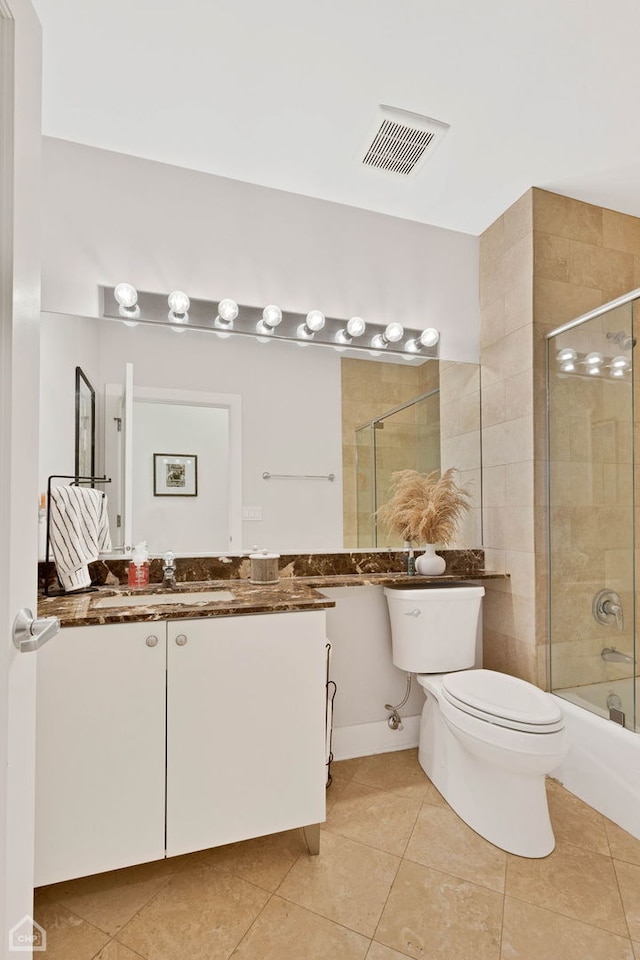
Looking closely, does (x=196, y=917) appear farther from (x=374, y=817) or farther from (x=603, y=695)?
(x=603, y=695)

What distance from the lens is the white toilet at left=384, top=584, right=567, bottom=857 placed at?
60.4 inches

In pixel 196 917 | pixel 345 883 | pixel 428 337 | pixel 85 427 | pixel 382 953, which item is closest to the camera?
pixel 382 953

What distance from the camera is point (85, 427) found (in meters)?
1.85

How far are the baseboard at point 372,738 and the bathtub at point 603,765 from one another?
0.60m

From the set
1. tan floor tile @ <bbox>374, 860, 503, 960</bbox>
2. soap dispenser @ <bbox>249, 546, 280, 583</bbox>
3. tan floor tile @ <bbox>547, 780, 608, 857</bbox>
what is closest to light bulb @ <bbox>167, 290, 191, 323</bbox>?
soap dispenser @ <bbox>249, 546, 280, 583</bbox>

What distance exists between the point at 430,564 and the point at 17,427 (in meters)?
1.74

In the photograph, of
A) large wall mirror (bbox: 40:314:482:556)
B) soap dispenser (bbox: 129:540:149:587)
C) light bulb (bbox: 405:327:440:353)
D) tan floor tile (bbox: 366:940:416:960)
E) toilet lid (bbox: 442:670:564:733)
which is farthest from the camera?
light bulb (bbox: 405:327:440:353)

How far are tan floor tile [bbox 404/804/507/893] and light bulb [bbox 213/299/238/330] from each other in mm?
2017

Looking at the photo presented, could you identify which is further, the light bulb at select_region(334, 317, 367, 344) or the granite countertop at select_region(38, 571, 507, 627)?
the light bulb at select_region(334, 317, 367, 344)

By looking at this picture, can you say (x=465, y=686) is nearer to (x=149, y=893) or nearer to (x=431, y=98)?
(x=149, y=893)

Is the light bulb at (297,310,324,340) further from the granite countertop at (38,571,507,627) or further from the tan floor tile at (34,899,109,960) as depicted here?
the tan floor tile at (34,899,109,960)

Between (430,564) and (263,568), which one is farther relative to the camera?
(430,564)

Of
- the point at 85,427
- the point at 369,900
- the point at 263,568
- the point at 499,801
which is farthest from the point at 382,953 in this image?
the point at 85,427

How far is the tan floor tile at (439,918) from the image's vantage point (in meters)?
1.22
